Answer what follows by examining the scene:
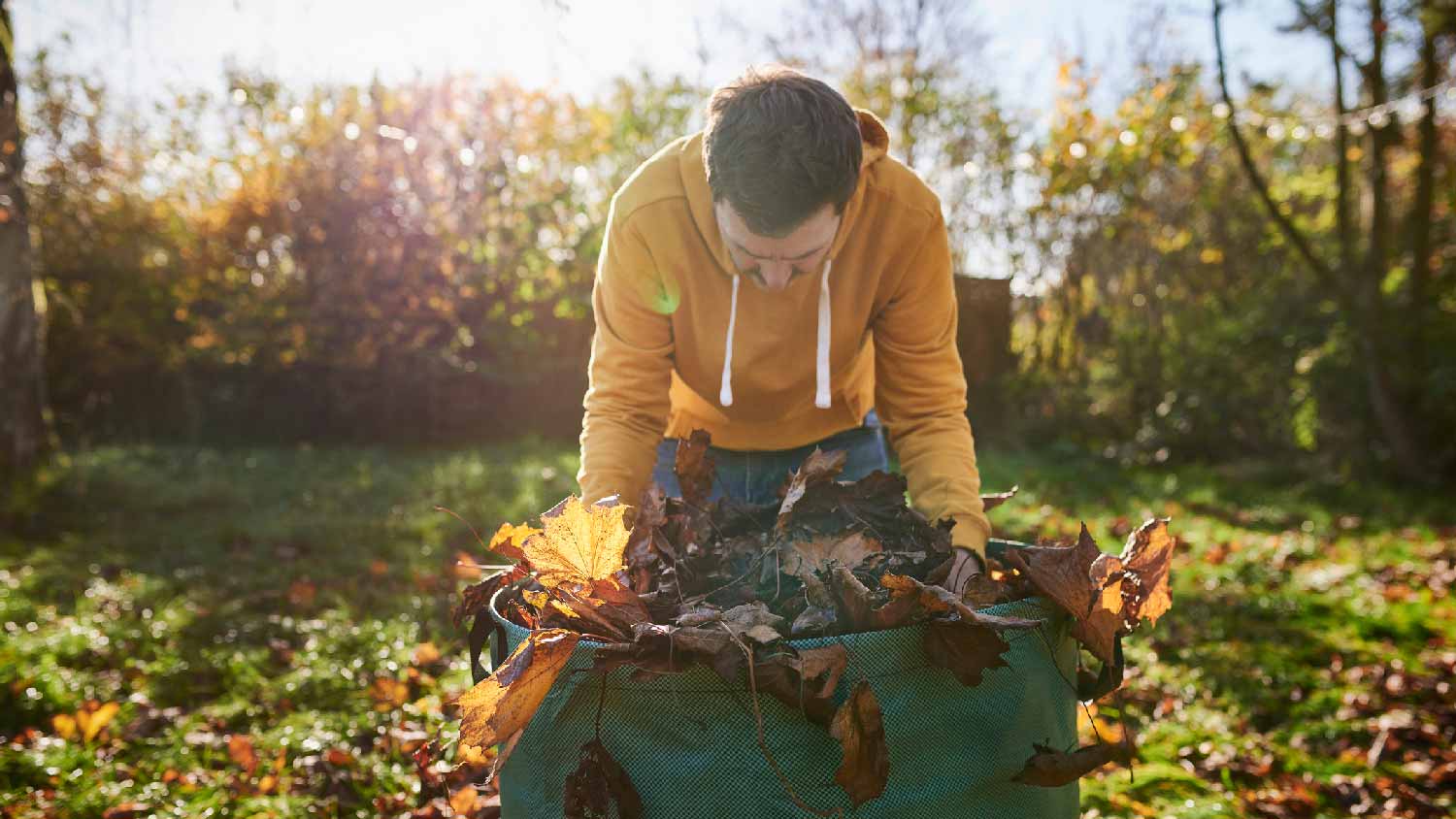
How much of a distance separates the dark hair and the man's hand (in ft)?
2.10

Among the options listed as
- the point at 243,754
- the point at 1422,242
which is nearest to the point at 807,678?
the point at 243,754

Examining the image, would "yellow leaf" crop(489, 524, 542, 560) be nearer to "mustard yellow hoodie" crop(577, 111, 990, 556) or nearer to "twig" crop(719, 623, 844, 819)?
"twig" crop(719, 623, 844, 819)

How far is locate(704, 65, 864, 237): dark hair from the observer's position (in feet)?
4.89

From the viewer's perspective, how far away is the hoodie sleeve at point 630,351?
5.86 ft

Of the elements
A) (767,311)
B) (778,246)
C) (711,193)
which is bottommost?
(767,311)

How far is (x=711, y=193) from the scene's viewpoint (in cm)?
181

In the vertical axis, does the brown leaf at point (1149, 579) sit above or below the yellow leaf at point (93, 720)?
above

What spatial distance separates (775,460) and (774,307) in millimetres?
441

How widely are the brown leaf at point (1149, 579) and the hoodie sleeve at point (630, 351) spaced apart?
35.3 inches

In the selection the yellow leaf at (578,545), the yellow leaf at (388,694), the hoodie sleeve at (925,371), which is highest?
the hoodie sleeve at (925,371)

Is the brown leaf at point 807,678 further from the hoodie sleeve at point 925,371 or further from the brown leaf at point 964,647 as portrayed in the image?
the hoodie sleeve at point 925,371

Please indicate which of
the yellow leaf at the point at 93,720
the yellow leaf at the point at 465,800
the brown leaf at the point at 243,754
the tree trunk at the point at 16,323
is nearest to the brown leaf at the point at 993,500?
the yellow leaf at the point at 465,800

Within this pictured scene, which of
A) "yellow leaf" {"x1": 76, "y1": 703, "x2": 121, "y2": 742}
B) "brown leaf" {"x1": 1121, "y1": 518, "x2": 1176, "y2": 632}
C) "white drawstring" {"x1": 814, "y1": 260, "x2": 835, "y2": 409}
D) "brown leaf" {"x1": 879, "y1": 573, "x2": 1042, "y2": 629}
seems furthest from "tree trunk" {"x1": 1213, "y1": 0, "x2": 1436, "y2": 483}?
"yellow leaf" {"x1": 76, "y1": 703, "x2": 121, "y2": 742}

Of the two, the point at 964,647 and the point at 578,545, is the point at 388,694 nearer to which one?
the point at 578,545
